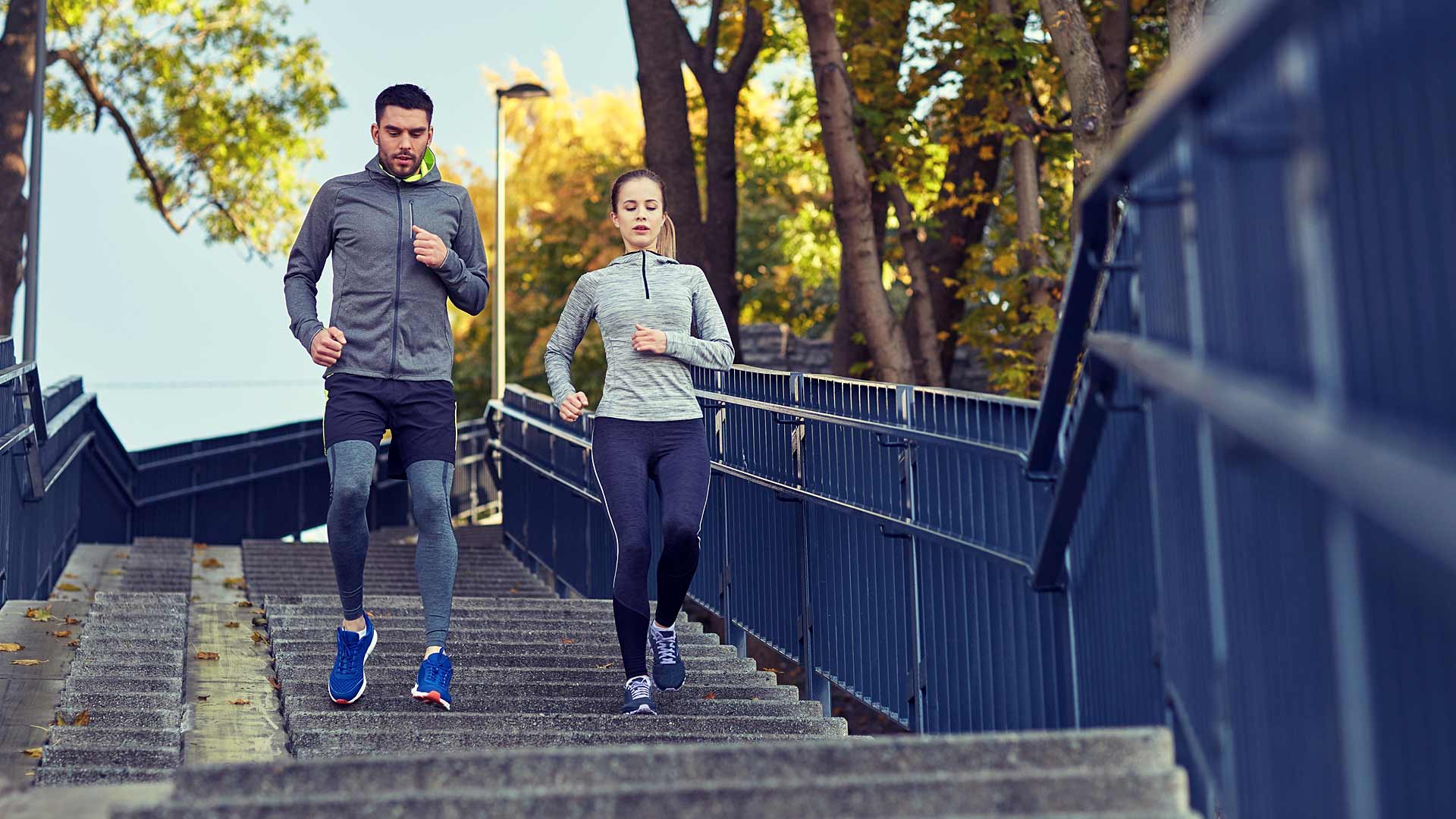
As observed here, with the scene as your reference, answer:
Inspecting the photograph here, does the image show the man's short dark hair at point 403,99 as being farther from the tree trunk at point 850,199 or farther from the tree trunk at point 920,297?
the tree trunk at point 920,297

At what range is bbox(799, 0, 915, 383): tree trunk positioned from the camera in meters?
12.7

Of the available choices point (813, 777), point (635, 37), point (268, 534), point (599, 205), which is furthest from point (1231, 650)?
A: point (599, 205)

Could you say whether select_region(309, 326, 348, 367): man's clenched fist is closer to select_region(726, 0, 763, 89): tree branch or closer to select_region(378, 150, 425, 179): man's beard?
select_region(378, 150, 425, 179): man's beard

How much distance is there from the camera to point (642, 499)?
554cm

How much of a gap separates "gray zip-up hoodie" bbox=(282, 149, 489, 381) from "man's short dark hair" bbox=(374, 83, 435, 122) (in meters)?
0.20

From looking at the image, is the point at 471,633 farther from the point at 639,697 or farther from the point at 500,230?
the point at 500,230

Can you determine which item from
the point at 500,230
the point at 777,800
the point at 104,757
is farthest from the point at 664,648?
the point at 500,230

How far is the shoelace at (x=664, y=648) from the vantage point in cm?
565

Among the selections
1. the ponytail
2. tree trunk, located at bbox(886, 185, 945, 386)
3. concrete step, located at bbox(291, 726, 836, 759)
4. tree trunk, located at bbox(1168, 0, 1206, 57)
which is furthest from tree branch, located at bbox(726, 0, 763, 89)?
concrete step, located at bbox(291, 726, 836, 759)

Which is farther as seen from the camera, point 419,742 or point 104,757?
point 419,742

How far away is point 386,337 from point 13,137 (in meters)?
14.9

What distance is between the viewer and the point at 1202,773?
9.63ft

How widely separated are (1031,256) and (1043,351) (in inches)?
31.7

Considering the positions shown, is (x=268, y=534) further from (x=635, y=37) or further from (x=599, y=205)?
(x=599, y=205)
